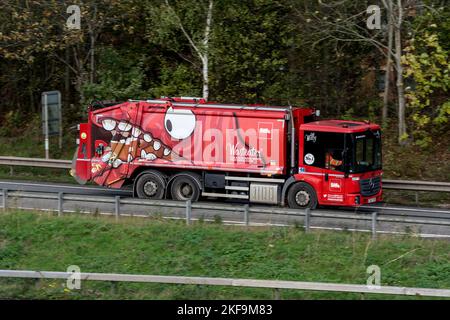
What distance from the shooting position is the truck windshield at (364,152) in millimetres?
22141

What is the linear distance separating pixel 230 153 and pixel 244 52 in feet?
32.6

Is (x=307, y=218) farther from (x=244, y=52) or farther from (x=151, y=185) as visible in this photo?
(x=244, y=52)

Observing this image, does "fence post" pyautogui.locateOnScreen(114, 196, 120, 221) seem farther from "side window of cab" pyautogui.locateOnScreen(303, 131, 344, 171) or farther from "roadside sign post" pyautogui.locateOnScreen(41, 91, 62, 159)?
"roadside sign post" pyautogui.locateOnScreen(41, 91, 62, 159)

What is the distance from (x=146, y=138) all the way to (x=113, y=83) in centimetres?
806

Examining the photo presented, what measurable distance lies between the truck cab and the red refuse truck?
0.09 feet

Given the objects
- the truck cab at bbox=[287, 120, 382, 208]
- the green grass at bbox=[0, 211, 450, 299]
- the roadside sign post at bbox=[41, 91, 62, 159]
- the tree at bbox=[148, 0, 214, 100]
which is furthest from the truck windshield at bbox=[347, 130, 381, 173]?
the roadside sign post at bbox=[41, 91, 62, 159]

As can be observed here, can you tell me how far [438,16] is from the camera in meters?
27.9

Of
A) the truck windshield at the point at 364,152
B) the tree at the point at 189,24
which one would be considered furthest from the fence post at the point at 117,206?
the tree at the point at 189,24

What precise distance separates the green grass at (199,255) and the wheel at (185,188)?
4.63 meters

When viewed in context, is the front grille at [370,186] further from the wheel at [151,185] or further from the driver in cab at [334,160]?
the wheel at [151,185]

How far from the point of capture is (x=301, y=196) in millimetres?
22734

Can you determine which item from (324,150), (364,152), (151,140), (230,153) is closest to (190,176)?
(230,153)

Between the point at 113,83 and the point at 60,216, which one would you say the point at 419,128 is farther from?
the point at 60,216

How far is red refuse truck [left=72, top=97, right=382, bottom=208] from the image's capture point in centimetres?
2239
